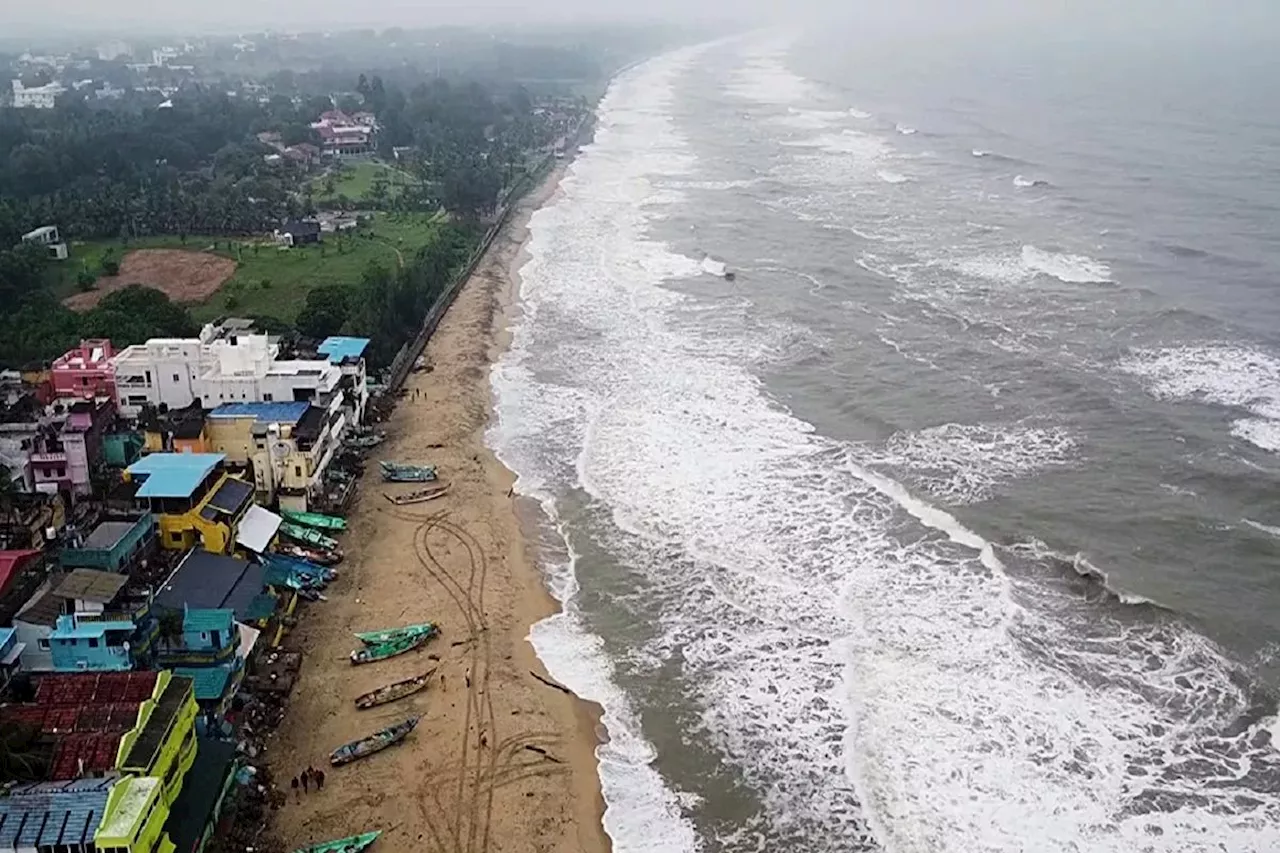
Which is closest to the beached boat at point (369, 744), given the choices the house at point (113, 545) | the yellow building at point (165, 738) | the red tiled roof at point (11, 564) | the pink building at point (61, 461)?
the yellow building at point (165, 738)

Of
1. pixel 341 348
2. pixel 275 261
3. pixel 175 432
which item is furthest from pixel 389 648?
pixel 275 261

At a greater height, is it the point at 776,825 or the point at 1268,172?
the point at 1268,172

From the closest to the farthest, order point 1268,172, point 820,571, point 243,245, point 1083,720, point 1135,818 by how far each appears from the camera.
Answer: point 1135,818 → point 1083,720 → point 820,571 → point 243,245 → point 1268,172

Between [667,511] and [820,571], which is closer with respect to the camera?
[820,571]

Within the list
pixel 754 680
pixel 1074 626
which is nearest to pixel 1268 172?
pixel 1074 626

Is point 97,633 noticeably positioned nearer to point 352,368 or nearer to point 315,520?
point 315,520

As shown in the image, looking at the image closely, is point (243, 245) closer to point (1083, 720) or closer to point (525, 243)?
point (525, 243)

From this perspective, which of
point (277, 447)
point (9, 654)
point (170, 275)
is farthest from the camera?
point (170, 275)

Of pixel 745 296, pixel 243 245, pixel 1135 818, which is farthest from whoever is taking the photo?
pixel 243 245
